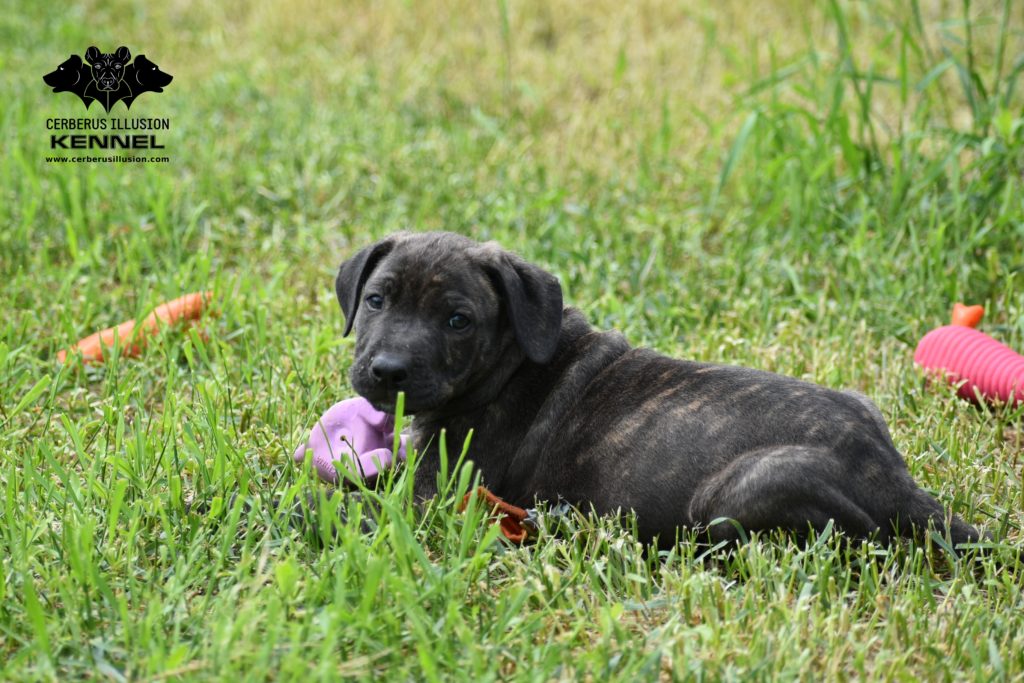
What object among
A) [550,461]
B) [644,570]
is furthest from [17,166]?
[644,570]

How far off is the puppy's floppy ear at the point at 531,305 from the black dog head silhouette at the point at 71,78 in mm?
5750

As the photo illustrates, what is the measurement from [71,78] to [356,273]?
5928 millimetres

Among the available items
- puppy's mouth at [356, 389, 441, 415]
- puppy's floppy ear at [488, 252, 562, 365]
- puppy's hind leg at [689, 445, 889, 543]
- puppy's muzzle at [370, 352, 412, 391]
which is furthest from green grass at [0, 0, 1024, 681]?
puppy's floppy ear at [488, 252, 562, 365]

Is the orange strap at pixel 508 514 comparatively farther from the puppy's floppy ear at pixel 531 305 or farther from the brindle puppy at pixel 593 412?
the puppy's floppy ear at pixel 531 305

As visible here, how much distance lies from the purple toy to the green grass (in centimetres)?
15

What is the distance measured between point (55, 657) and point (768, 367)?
12.2 ft

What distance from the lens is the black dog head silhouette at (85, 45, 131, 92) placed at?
9648 mm

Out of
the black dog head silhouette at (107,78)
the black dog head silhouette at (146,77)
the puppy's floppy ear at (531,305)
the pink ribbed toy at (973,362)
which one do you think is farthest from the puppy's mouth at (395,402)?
the black dog head silhouette at (146,77)

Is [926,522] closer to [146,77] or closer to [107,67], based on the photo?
[107,67]

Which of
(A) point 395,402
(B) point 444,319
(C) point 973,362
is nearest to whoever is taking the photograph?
(A) point 395,402

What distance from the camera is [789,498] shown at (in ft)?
13.3

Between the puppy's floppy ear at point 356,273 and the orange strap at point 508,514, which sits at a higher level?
the puppy's floppy ear at point 356,273

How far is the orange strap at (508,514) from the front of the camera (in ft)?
14.6

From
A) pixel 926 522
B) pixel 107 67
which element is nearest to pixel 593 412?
pixel 926 522
